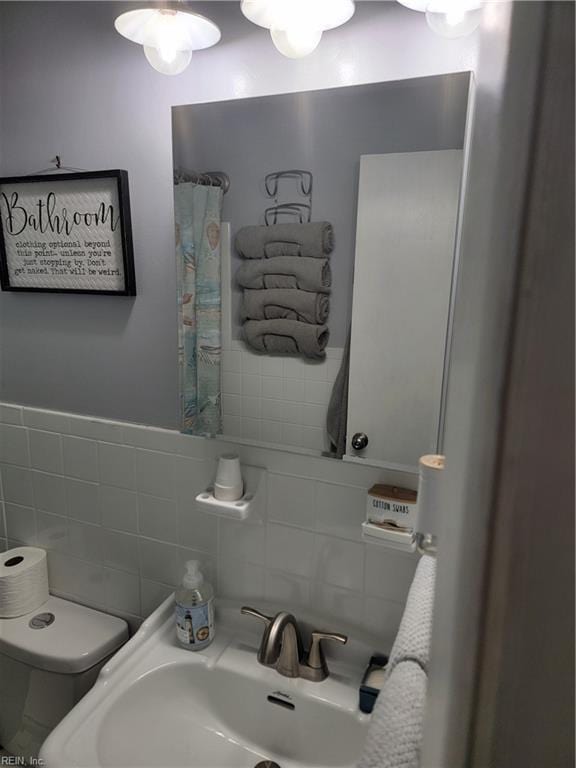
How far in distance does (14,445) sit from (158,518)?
0.47 m

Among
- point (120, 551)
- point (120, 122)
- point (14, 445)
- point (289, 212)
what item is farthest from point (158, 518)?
point (120, 122)

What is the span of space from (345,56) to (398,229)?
1.03ft

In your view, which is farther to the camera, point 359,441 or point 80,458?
point 80,458

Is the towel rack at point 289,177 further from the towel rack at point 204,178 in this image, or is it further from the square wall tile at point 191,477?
the square wall tile at point 191,477

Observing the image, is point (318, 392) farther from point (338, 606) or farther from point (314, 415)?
point (338, 606)

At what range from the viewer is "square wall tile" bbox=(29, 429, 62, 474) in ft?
4.00

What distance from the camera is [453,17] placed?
728 mm

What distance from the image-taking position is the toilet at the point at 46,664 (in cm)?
106

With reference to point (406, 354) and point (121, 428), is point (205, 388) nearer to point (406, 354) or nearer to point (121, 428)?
point (121, 428)

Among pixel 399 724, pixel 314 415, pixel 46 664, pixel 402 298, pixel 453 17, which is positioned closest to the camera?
pixel 399 724

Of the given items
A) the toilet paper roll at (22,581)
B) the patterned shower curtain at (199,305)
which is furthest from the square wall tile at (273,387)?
the toilet paper roll at (22,581)

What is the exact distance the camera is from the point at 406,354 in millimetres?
847

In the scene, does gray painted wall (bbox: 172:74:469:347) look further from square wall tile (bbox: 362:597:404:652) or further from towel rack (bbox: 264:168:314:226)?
square wall tile (bbox: 362:597:404:652)

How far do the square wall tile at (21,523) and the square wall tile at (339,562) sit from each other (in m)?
0.80
